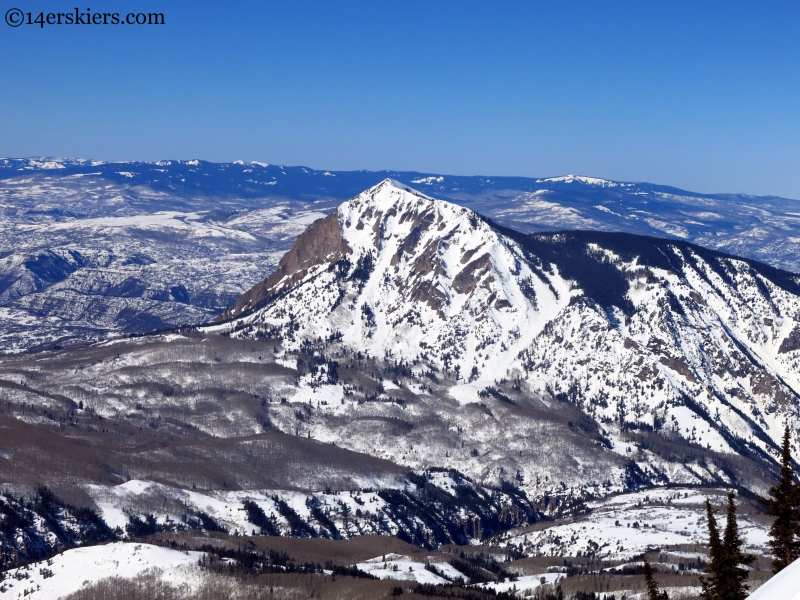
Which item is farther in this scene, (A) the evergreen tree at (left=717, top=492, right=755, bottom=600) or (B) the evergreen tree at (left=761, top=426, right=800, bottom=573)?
(B) the evergreen tree at (left=761, top=426, right=800, bottom=573)

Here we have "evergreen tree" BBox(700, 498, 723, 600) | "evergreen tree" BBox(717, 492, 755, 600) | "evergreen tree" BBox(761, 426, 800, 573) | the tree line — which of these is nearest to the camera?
"evergreen tree" BBox(700, 498, 723, 600)

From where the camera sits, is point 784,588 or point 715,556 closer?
point 784,588

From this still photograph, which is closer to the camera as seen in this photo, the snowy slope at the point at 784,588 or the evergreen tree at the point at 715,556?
the snowy slope at the point at 784,588

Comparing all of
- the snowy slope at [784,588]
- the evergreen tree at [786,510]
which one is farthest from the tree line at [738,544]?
the snowy slope at [784,588]

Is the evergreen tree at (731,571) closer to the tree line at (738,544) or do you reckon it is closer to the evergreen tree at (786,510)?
the tree line at (738,544)

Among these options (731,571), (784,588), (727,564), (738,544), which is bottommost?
(731,571)

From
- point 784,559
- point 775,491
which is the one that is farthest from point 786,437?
point 784,559

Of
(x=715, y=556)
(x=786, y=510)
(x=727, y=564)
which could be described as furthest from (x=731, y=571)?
(x=786, y=510)

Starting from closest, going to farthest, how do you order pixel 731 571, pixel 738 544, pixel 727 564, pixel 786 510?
pixel 731 571 < pixel 727 564 < pixel 738 544 < pixel 786 510

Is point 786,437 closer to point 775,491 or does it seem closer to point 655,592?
point 775,491

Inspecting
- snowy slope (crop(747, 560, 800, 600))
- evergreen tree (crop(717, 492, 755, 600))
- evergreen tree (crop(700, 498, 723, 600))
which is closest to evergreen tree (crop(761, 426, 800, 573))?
evergreen tree (crop(717, 492, 755, 600))

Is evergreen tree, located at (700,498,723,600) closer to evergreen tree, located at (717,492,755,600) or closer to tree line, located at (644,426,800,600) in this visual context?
tree line, located at (644,426,800,600)

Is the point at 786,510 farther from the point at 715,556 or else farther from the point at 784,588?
the point at 784,588
